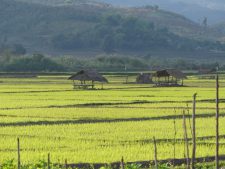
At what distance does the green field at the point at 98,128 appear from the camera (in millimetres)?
15938

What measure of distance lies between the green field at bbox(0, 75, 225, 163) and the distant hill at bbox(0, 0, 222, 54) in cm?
10239

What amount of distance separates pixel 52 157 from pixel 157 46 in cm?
12973

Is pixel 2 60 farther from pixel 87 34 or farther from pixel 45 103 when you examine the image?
pixel 87 34

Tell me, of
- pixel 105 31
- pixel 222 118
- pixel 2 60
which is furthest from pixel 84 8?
pixel 222 118

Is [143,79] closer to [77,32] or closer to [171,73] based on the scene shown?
[171,73]

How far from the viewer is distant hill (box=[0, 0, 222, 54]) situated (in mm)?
141875

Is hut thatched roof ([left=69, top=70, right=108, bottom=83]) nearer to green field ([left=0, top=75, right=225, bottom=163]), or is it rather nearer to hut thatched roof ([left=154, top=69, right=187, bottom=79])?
hut thatched roof ([left=154, top=69, right=187, bottom=79])

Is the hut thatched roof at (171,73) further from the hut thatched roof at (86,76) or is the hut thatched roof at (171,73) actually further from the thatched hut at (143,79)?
the hut thatched roof at (86,76)

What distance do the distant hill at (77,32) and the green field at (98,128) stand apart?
336ft

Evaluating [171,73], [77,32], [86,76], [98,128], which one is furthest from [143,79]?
[77,32]

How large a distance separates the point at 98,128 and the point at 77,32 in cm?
12553

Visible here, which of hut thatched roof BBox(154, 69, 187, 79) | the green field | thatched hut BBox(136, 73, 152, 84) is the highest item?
the green field

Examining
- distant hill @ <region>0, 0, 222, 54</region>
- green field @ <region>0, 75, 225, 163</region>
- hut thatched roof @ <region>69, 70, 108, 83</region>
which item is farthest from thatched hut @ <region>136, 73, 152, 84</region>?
distant hill @ <region>0, 0, 222, 54</region>

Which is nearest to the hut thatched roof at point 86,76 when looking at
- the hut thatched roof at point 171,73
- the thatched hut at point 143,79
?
the hut thatched roof at point 171,73
